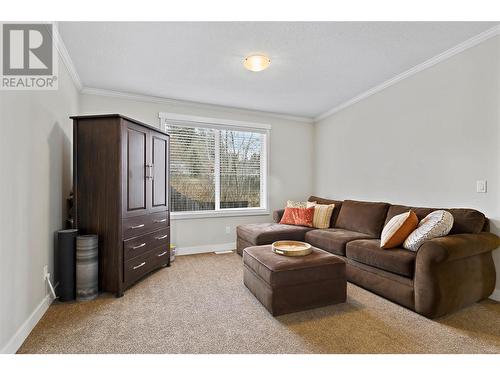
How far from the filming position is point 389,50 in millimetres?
2619

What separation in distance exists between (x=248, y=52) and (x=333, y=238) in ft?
7.57

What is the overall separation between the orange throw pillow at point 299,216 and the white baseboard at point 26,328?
3020 millimetres

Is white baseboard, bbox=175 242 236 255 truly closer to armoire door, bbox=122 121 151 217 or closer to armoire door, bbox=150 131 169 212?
armoire door, bbox=150 131 169 212

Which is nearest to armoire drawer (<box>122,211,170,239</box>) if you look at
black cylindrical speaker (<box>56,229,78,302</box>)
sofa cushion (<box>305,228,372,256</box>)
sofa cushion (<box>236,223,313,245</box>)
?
black cylindrical speaker (<box>56,229,78,302</box>)

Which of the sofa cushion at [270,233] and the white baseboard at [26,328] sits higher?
the sofa cushion at [270,233]

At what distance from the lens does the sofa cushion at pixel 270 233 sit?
3502 millimetres

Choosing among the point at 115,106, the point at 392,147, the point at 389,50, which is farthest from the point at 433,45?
the point at 115,106

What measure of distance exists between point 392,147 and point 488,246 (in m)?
1.62

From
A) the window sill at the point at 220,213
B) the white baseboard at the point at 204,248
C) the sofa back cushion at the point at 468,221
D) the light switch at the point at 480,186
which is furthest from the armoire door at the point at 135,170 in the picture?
the light switch at the point at 480,186

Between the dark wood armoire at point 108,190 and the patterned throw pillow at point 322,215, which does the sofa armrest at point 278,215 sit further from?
the dark wood armoire at point 108,190

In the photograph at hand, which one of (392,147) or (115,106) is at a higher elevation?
(115,106)

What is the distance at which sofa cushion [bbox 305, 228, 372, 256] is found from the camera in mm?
3026
